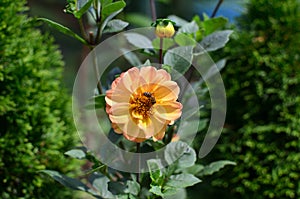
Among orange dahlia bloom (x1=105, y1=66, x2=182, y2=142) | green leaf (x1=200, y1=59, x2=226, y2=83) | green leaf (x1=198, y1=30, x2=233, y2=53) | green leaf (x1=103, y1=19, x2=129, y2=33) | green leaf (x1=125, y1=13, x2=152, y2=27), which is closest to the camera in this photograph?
orange dahlia bloom (x1=105, y1=66, x2=182, y2=142)

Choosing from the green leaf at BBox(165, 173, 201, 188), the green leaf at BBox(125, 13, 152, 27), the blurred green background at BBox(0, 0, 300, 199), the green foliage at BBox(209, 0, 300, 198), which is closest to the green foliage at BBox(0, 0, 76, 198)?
the blurred green background at BBox(0, 0, 300, 199)

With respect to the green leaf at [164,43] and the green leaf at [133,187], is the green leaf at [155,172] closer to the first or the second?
the green leaf at [133,187]

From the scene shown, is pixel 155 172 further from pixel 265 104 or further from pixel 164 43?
pixel 265 104

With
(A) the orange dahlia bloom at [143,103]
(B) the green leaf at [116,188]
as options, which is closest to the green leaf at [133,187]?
(B) the green leaf at [116,188]

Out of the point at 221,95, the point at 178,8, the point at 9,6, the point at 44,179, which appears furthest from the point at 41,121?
the point at 178,8

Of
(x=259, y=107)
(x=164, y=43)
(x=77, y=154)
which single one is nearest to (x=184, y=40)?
(x=164, y=43)

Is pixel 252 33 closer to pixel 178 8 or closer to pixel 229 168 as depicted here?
pixel 229 168

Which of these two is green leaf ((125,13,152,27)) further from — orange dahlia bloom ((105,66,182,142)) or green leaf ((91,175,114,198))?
orange dahlia bloom ((105,66,182,142))
